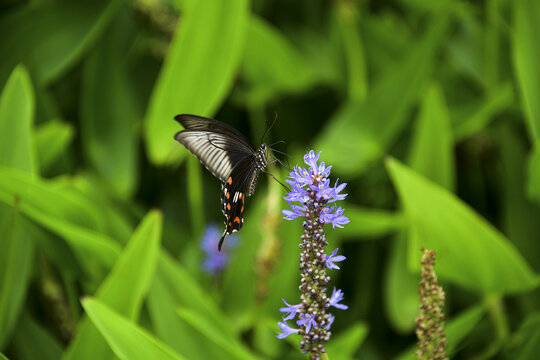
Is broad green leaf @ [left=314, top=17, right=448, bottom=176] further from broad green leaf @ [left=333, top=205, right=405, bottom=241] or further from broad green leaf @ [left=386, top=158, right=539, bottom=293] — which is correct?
broad green leaf @ [left=386, top=158, right=539, bottom=293]

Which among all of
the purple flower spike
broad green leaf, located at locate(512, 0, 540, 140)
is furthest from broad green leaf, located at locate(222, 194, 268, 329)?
the purple flower spike

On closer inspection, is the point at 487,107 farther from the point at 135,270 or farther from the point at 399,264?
the point at 135,270

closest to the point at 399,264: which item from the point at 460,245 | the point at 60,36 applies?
the point at 460,245

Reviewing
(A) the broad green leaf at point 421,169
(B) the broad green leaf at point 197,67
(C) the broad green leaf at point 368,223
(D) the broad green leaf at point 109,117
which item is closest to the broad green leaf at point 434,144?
(A) the broad green leaf at point 421,169

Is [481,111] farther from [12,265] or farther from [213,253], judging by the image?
[12,265]

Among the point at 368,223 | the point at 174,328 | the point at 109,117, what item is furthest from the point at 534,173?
the point at 109,117

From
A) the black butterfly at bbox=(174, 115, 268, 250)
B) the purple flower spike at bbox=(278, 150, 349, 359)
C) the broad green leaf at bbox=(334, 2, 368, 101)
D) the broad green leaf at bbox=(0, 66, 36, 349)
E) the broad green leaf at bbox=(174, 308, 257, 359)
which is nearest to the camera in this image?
the purple flower spike at bbox=(278, 150, 349, 359)
